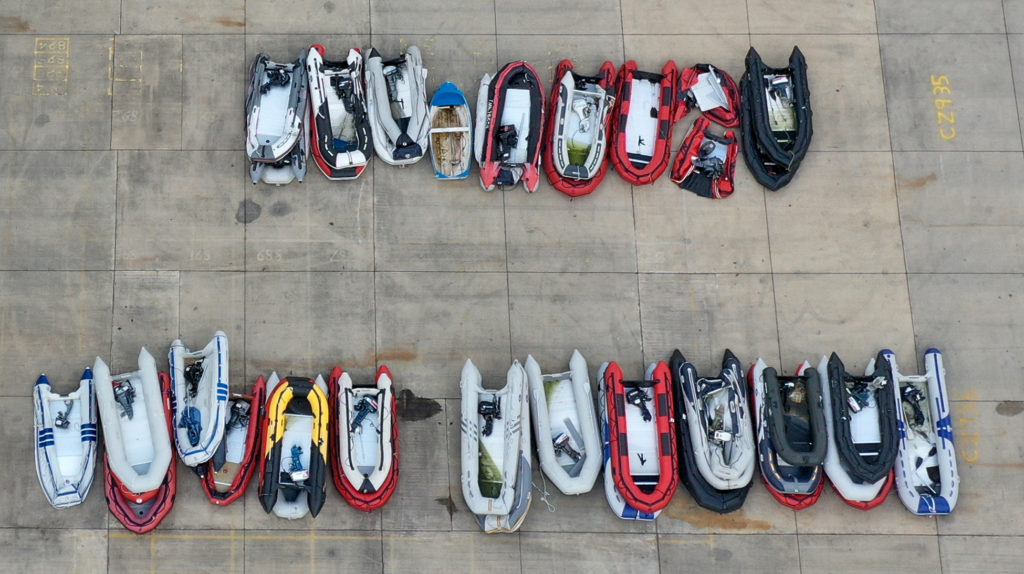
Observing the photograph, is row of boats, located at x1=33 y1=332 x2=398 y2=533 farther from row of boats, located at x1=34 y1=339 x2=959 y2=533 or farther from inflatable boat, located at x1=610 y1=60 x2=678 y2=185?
inflatable boat, located at x1=610 y1=60 x2=678 y2=185

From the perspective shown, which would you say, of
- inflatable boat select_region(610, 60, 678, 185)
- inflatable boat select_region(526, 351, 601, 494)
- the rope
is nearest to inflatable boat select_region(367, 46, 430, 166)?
inflatable boat select_region(610, 60, 678, 185)

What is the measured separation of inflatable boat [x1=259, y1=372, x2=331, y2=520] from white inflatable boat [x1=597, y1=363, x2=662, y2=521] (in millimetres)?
3681

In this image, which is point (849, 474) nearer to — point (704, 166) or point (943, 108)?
point (704, 166)

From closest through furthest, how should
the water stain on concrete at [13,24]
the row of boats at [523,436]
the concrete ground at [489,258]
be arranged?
the row of boats at [523,436] < the concrete ground at [489,258] < the water stain on concrete at [13,24]

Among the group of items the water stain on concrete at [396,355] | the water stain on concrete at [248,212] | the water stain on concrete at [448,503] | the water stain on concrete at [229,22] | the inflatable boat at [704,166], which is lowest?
the water stain on concrete at [448,503]

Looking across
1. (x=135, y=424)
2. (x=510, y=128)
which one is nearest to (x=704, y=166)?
(x=510, y=128)

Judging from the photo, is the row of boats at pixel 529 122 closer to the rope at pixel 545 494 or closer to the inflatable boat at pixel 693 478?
the inflatable boat at pixel 693 478

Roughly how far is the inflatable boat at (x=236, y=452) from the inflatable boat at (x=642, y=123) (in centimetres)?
600

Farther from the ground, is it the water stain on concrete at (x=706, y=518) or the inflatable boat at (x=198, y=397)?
the inflatable boat at (x=198, y=397)

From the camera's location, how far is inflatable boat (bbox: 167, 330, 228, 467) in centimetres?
1148

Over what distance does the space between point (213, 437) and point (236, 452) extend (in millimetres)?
454

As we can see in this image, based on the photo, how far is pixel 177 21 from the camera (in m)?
Result: 13.2

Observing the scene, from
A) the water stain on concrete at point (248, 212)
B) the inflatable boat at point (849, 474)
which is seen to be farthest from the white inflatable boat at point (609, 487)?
the water stain on concrete at point (248, 212)

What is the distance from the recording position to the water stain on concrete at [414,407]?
1217cm
